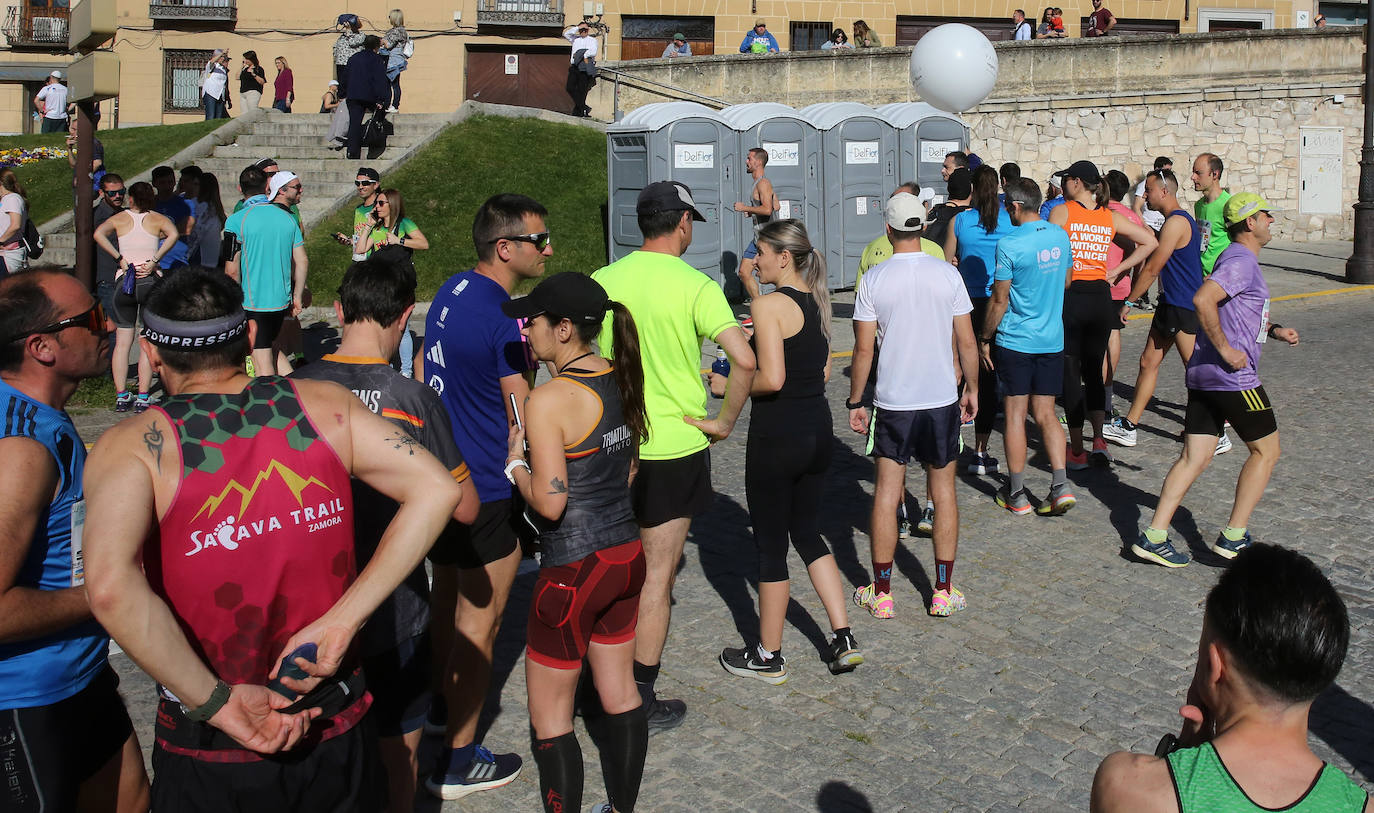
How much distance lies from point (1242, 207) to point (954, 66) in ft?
31.8

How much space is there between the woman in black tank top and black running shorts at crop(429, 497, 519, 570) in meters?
1.26

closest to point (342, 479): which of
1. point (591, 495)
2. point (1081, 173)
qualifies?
point (591, 495)

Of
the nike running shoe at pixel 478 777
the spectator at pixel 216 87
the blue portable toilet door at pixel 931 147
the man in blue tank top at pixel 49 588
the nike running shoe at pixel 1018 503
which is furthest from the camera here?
the spectator at pixel 216 87

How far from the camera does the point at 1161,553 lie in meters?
6.64

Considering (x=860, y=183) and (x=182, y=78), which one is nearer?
(x=860, y=183)

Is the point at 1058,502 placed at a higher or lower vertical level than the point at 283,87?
lower

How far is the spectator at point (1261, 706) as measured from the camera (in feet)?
7.07

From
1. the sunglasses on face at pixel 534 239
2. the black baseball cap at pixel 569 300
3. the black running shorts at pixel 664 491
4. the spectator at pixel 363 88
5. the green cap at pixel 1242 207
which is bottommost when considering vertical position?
the black running shorts at pixel 664 491

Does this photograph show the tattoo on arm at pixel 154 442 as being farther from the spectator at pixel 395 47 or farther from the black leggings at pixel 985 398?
the spectator at pixel 395 47

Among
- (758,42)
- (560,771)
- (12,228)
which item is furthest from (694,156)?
(560,771)

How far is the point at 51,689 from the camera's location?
120 inches

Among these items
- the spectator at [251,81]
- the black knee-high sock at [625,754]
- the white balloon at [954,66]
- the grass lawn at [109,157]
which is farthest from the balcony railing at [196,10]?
the black knee-high sock at [625,754]

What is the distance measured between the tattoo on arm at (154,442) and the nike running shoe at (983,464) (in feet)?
21.9

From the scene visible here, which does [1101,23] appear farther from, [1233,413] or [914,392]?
[914,392]
